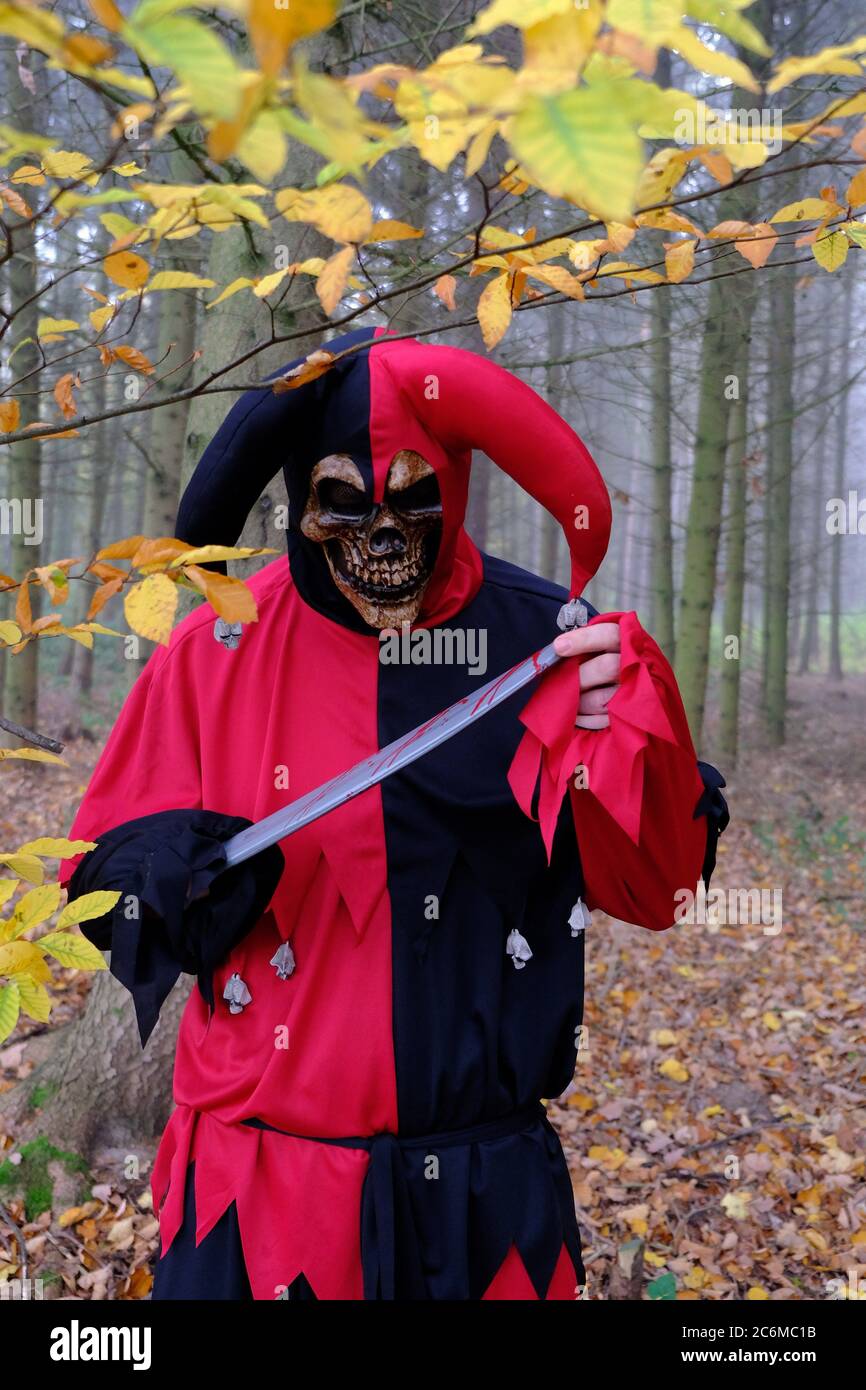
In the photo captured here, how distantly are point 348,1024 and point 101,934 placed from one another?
0.56 meters

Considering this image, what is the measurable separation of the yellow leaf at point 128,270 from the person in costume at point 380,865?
1.57 feet

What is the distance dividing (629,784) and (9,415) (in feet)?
4.18

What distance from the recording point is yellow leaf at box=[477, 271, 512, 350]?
5.56 feet

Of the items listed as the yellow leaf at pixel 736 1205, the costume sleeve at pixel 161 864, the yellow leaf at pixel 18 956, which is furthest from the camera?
the yellow leaf at pixel 736 1205

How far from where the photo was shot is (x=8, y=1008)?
1403mm

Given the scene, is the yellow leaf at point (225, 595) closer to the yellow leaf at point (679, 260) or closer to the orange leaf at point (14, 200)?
the orange leaf at point (14, 200)

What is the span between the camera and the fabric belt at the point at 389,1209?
2018mm

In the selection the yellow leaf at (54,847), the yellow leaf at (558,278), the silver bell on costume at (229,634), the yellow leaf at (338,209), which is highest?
the yellow leaf at (558,278)

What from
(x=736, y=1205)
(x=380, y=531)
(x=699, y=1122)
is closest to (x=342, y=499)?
(x=380, y=531)

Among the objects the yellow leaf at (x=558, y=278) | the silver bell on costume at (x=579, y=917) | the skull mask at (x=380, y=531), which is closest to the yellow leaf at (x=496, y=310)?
the yellow leaf at (x=558, y=278)

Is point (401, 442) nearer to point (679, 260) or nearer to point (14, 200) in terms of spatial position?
point (679, 260)

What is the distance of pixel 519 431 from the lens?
197 centimetres

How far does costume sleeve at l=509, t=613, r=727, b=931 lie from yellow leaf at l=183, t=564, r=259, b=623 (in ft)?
2.59

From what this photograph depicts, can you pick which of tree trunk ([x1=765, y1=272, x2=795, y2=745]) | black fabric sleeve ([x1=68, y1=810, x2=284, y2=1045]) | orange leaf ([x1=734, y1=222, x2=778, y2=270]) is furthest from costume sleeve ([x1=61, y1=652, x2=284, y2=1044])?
tree trunk ([x1=765, y1=272, x2=795, y2=745])
